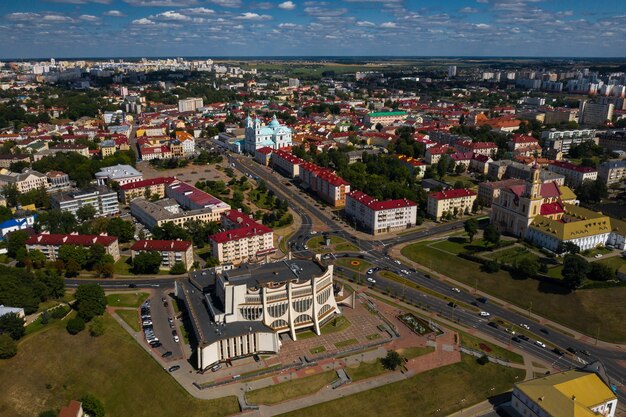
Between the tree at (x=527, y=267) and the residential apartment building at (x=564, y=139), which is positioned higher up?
the residential apartment building at (x=564, y=139)

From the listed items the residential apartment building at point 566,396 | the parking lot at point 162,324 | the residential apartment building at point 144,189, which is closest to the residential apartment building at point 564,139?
the residential apartment building at point 144,189

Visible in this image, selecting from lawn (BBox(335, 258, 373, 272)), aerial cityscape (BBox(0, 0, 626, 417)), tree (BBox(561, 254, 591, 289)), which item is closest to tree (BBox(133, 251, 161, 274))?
aerial cityscape (BBox(0, 0, 626, 417))

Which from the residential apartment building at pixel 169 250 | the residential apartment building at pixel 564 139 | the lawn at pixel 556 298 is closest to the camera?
the lawn at pixel 556 298

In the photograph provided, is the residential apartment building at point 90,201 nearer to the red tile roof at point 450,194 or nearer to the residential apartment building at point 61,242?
the residential apartment building at point 61,242

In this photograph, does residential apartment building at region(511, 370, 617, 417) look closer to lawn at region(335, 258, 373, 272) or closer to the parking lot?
lawn at region(335, 258, 373, 272)

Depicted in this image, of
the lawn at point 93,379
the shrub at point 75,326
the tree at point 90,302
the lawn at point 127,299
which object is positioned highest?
the tree at point 90,302

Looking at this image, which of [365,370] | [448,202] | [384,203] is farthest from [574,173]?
[365,370]

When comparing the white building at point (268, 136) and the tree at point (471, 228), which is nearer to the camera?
the tree at point (471, 228)
